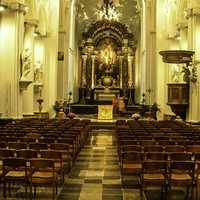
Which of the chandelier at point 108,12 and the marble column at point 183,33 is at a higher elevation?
the chandelier at point 108,12

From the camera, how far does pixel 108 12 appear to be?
46.8 meters

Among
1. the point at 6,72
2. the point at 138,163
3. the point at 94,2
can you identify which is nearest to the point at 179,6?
the point at 6,72

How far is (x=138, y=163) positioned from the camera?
981cm

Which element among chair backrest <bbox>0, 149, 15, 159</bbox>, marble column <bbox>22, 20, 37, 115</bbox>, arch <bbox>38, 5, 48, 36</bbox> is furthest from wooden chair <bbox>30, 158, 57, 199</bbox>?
arch <bbox>38, 5, 48, 36</bbox>

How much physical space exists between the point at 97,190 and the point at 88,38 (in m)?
38.3

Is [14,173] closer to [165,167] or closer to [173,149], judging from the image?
[165,167]

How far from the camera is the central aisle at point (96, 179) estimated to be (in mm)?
8586

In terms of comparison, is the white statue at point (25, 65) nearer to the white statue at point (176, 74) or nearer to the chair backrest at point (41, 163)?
the white statue at point (176, 74)

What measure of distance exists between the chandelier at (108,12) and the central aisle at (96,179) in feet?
103

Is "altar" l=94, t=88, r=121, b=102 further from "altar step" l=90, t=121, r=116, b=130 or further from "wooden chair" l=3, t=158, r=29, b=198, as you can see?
"wooden chair" l=3, t=158, r=29, b=198

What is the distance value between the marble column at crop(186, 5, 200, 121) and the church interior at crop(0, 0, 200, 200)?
0.05 meters

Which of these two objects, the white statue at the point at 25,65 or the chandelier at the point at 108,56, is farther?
the chandelier at the point at 108,56

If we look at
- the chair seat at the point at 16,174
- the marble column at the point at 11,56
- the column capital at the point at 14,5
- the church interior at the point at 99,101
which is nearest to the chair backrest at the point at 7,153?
the church interior at the point at 99,101

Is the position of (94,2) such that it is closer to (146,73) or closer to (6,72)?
(146,73)
